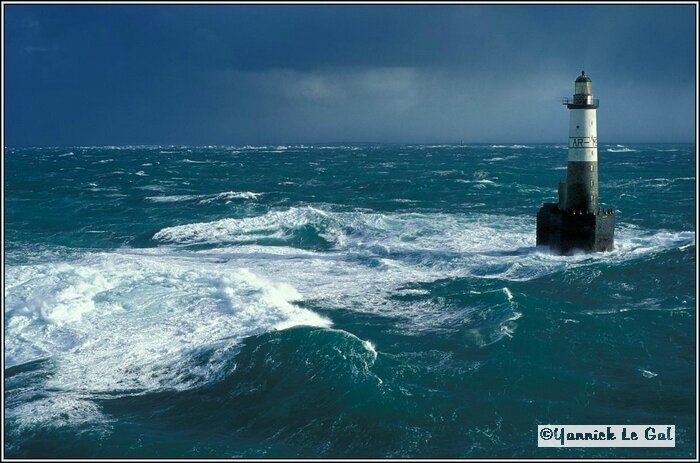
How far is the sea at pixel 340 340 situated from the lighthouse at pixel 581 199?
76 centimetres

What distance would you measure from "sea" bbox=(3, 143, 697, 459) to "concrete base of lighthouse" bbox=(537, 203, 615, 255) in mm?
578

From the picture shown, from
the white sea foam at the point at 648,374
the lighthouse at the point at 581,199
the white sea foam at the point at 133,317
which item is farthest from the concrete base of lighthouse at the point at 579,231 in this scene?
the white sea foam at the point at 648,374

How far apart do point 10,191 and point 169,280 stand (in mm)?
38430

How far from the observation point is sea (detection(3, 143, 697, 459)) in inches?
500

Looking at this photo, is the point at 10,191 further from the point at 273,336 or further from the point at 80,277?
the point at 273,336

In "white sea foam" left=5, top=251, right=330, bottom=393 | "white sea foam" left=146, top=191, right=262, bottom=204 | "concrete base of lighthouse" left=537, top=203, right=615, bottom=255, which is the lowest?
"white sea foam" left=5, top=251, right=330, bottom=393

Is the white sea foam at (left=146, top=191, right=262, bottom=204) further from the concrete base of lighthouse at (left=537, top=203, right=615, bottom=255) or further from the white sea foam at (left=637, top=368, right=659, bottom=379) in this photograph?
the white sea foam at (left=637, top=368, right=659, bottom=379)

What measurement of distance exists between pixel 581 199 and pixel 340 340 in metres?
14.3

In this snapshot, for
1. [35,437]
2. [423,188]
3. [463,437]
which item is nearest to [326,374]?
[463,437]

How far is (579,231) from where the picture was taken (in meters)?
26.5

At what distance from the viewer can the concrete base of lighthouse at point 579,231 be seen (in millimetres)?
26250

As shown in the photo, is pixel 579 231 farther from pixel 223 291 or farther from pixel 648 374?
pixel 223 291

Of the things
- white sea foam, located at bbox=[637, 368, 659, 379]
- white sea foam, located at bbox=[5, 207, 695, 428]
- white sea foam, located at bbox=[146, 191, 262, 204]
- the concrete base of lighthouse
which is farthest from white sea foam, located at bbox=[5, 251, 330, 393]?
white sea foam, located at bbox=[146, 191, 262, 204]

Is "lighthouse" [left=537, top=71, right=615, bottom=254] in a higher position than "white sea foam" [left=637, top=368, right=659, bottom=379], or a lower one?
higher
